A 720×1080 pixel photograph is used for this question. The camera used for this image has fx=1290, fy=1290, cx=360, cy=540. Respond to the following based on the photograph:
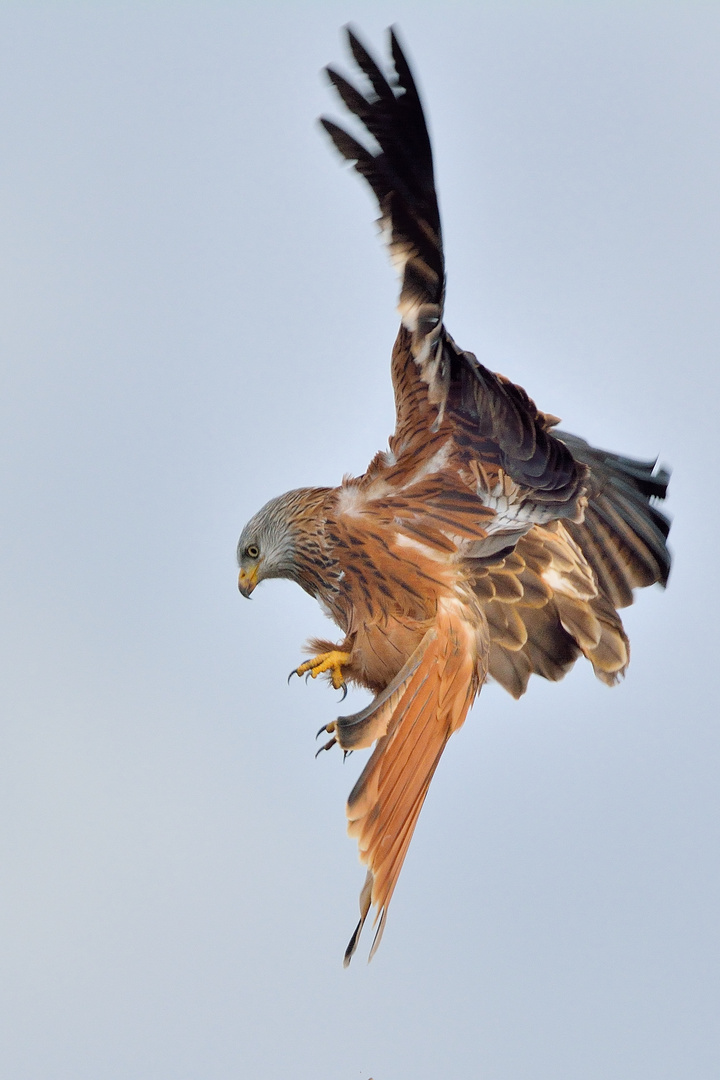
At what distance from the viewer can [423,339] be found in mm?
4645

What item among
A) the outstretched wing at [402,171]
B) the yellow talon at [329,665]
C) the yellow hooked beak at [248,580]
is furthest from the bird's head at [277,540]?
the outstretched wing at [402,171]

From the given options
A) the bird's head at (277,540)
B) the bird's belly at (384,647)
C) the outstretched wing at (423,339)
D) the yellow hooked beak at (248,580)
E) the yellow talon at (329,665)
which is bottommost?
the yellow talon at (329,665)

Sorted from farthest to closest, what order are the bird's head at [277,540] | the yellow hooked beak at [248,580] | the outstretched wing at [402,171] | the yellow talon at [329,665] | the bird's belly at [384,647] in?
the yellow hooked beak at [248,580] → the bird's head at [277,540] → the yellow talon at [329,665] → the bird's belly at [384,647] → the outstretched wing at [402,171]

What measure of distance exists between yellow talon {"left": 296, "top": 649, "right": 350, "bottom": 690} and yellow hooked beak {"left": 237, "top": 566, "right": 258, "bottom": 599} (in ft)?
2.15

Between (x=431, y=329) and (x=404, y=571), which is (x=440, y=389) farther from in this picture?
(x=404, y=571)

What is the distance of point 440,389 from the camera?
16.2 ft

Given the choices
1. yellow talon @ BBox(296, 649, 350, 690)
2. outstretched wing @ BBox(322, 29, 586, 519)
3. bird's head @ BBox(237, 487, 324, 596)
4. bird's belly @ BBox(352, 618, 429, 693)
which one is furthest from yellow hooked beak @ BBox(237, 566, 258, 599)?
outstretched wing @ BBox(322, 29, 586, 519)

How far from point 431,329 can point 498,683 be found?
→ 1.95 meters

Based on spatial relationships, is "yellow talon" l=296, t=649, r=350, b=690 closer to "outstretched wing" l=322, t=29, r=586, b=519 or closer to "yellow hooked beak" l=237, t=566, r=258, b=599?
"yellow hooked beak" l=237, t=566, r=258, b=599

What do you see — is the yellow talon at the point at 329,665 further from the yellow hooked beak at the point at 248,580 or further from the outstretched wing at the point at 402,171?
the outstretched wing at the point at 402,171

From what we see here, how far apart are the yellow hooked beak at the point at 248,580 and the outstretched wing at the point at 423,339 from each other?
93cm

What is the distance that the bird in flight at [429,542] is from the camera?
4.50 m

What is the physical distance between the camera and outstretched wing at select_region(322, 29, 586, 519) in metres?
4.38

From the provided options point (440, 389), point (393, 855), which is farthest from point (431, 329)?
point (393, 855)
